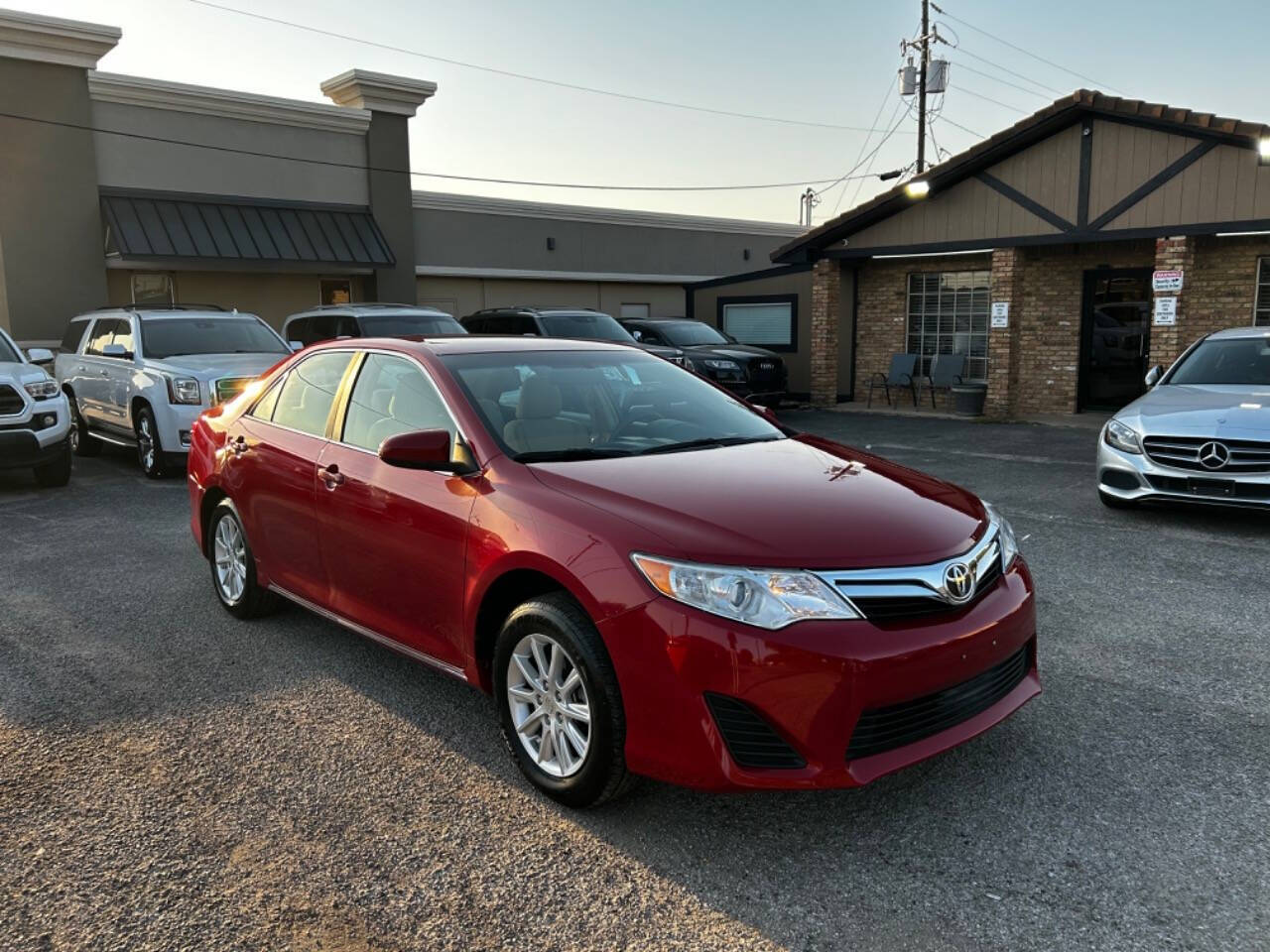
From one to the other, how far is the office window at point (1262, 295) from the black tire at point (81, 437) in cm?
1634

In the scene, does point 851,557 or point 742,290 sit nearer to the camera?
point 851,557

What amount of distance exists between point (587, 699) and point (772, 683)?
638mm

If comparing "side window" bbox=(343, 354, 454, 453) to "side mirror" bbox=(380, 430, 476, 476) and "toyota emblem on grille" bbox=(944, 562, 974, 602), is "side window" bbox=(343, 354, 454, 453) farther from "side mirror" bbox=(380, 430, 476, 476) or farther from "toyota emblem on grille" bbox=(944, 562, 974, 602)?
"toyota emblem on grille" bbox=(944, 562, 974, 602)

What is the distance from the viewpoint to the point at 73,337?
501 inches

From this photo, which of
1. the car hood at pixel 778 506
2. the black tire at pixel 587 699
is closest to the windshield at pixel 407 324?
the car hood at pixel 778 506

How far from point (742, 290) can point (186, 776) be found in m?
18.8

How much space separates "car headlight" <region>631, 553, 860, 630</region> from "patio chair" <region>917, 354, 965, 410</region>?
51.0 feet

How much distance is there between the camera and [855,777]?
291 centimetres

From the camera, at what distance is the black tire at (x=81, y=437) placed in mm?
12477

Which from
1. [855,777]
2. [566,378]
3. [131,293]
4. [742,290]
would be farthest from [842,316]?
[855,777]

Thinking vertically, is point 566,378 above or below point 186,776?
above

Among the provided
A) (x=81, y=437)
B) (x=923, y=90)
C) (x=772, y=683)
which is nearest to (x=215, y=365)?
(x=81, y=437)

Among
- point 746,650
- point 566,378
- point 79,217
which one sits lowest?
point 746,650

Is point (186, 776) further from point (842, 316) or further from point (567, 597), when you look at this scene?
point (842, 316)
